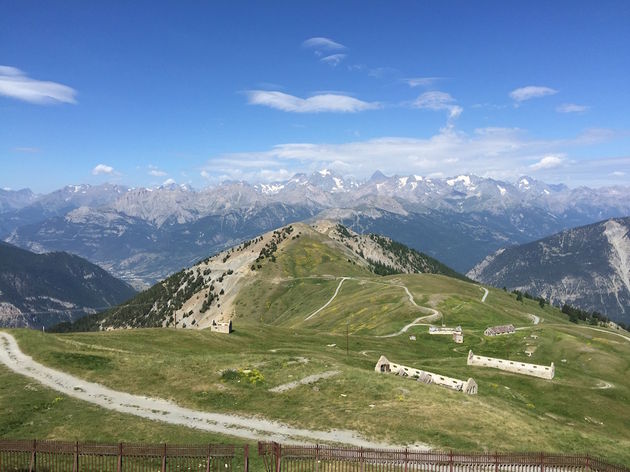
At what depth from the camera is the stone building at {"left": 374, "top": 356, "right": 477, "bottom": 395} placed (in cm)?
6314

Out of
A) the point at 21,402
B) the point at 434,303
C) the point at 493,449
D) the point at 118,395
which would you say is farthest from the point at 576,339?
the point at 21,402

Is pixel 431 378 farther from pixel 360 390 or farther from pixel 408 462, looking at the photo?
pixel 408 462

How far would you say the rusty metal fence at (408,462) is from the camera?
3161 cm

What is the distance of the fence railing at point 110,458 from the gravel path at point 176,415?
610cm

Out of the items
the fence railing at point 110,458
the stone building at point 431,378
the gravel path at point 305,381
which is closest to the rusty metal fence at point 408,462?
the fence railing at point 110,458

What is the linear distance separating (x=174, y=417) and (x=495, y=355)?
261 feet

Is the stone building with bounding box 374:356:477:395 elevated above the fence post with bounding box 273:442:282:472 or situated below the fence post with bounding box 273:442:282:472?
below

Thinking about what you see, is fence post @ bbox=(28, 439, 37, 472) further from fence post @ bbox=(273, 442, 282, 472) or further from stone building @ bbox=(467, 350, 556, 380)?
stone building @ bbox=(467, 350, 556, 380)

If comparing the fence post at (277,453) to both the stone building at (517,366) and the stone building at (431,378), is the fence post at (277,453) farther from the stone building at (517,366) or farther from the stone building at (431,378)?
the stone building at (517,366)

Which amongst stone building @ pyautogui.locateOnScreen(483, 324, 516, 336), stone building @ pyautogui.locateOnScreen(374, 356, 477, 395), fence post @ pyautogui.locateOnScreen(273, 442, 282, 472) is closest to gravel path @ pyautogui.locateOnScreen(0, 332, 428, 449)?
fence post @ pyautogui.locateOnScreen(273, 442, 282, 472)

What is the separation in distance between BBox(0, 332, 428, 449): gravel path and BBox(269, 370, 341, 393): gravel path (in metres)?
8.34

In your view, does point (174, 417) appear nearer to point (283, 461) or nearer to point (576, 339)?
point (283, 461)

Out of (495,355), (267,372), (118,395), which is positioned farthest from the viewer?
(495,355)

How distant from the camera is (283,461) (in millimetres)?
33312
